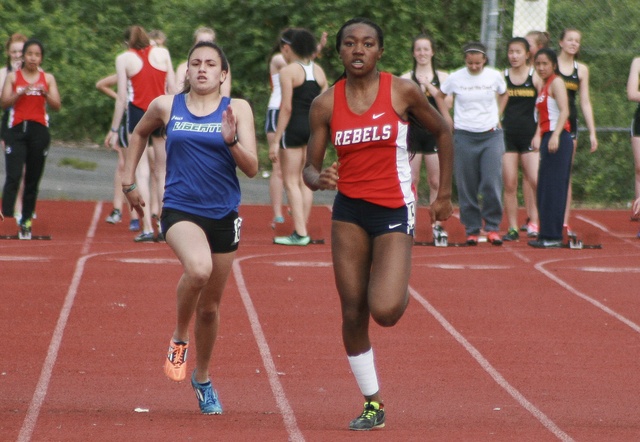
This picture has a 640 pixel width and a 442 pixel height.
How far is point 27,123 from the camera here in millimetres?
13039

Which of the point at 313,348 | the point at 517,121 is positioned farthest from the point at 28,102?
the point at 313,348

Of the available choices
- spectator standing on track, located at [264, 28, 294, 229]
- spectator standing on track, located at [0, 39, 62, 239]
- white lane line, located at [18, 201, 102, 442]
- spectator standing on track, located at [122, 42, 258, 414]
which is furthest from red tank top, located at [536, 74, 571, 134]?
spectator standing on track, located at [122, 42, 258, 414]

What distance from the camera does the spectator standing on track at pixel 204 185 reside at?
6.28 meters

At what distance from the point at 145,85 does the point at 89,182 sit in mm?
6656

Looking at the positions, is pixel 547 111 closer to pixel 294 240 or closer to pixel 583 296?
pixel 294 240

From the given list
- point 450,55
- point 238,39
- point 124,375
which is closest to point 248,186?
point 450,55

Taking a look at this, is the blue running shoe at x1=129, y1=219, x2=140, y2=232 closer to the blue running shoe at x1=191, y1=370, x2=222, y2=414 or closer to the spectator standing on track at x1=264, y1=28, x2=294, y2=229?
the spectator standing on track at x1=264, y1=28, x2=294, y2=229

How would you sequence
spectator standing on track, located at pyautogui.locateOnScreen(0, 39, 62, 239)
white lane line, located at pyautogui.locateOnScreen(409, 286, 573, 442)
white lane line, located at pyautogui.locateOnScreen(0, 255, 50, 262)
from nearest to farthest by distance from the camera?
white lane line, located at pyautogui.locateOnScreen(409, 286, 573, 442) < white lane line, located at pyautogui.locateOnScreen(0, 255, 50, 262) < spectator standing on track, located at pyautogui.locateOnScreen(0, 39, 62, 239)

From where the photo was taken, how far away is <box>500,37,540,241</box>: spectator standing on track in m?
13.2

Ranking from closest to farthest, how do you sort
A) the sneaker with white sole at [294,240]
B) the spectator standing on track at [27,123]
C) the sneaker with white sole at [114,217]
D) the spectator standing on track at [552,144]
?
the spectator standing on track at [552,144] < the spectator standing on track at [27,123] < the sneaker with white sole at [294,240] < the sneaker with white sole at [114,217]

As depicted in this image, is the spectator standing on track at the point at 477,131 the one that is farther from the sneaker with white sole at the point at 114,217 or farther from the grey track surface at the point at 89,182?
the grey track surface at the point at 89,182

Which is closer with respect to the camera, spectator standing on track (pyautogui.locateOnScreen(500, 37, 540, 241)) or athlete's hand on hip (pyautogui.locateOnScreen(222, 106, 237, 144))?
athlete's hand on hip (pyautogui.locateOnScreen(222, 106, 237, 144))

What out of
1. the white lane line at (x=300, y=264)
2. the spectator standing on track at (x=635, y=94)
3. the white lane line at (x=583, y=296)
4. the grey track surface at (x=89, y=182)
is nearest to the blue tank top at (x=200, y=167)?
the white lane line at (x=583, y=296)

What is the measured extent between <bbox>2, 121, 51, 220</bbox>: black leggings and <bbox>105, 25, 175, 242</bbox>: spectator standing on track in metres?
0.87
